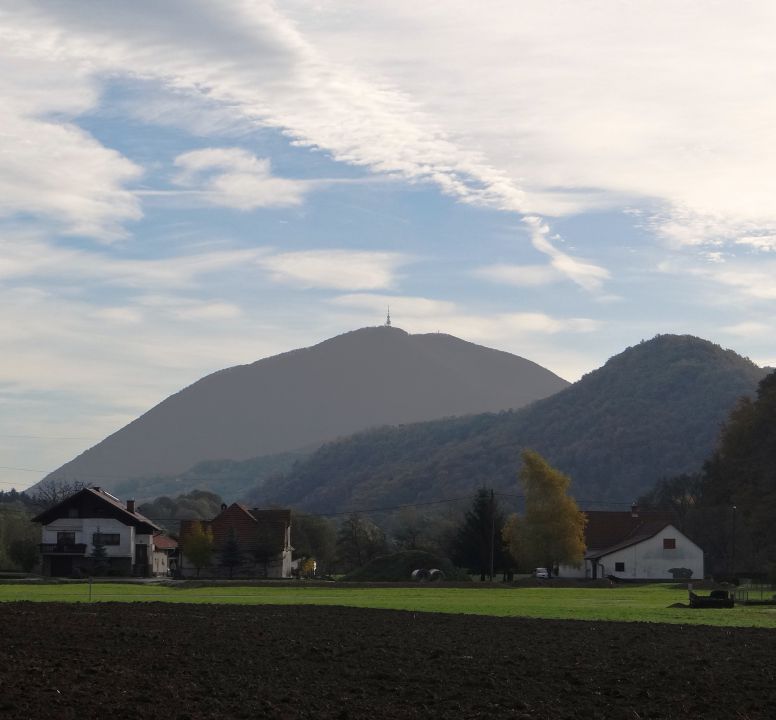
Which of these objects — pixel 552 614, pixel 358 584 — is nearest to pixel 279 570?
pixel 358 584

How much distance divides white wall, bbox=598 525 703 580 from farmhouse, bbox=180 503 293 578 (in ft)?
94.9

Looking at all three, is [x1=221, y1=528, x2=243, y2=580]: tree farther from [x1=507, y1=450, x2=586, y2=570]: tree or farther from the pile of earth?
[x1=507, y1=450, x2=586, y2=570]: tree

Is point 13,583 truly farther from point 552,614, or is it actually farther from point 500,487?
point 500,487

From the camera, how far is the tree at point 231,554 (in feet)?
342

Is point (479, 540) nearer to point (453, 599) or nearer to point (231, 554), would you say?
point (231, 554)

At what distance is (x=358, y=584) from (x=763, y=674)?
172 feet

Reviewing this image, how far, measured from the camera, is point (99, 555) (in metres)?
103

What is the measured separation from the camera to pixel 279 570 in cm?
10650

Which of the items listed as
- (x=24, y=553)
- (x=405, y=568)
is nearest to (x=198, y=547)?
(x=24, y=553)

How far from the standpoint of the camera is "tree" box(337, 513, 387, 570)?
121m

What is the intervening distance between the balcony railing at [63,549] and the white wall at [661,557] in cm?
4520

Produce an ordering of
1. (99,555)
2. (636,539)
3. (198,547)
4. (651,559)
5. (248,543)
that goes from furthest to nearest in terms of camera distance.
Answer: (636,539), (651,559), (248,543), (99,555), (198,547)

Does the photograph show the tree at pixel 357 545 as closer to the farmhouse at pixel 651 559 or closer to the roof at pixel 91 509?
the farmhouse at pixel 651 559

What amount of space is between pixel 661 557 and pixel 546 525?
668 inches
